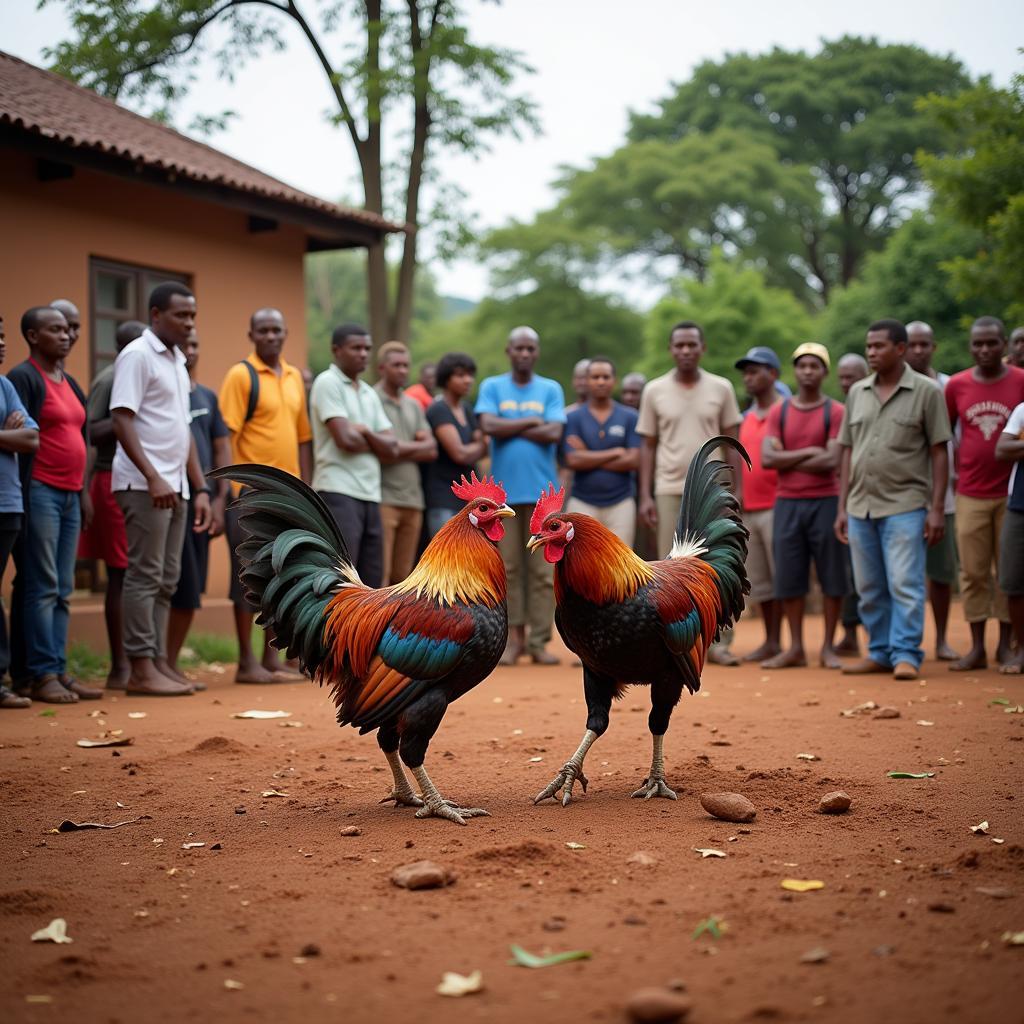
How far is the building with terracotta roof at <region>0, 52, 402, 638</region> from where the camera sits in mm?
10859

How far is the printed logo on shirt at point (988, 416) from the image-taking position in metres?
8.87

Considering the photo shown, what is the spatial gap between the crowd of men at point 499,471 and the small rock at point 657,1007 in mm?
5045

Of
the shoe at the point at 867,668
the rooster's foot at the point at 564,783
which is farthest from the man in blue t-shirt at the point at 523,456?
the rooster's foot at the point at 564,783

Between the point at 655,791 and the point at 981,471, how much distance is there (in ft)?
16.9

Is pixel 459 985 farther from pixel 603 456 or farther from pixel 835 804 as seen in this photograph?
pixel 603 456

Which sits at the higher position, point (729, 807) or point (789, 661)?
point (729, 807)

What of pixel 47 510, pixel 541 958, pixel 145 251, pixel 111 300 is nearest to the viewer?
pixel 541 958

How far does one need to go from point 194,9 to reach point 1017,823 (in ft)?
64.2

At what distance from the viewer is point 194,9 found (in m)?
19.7

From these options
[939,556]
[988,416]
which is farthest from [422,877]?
[939,556]

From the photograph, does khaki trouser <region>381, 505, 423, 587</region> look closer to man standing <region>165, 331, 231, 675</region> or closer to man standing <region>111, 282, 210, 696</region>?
man standing <region>165, 331, 231, 675</region>

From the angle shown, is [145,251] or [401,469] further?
[145,251]

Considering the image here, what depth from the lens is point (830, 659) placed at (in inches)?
377

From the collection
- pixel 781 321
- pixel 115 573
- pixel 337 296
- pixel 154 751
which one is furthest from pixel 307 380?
pixel 337 296
